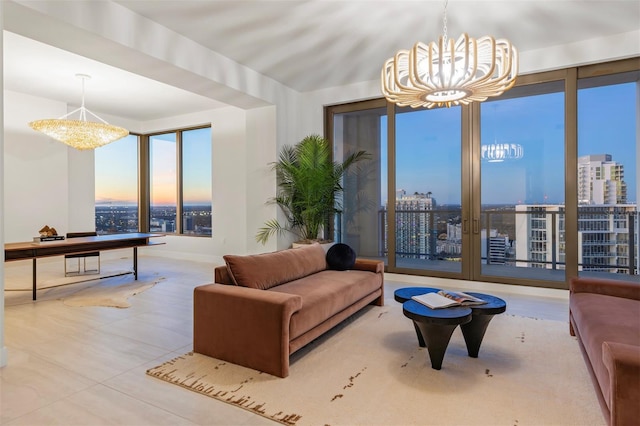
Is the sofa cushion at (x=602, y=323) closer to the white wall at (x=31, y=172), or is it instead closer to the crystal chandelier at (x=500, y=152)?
the crystal chandelier at (x=500, y=152)

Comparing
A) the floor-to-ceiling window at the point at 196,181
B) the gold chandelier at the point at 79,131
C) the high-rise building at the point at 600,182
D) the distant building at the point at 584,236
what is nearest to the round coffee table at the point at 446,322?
the distant building at the point at 584,236

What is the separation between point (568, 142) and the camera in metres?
4.54

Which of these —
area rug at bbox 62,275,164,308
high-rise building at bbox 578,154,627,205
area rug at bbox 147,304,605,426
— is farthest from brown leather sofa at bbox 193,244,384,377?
high-rise building at bbox 578,154,627,205

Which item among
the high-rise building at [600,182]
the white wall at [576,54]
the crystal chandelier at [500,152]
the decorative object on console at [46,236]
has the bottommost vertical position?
the decorative object on console at [46,236]

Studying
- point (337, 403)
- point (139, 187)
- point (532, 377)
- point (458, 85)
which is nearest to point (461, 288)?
point (532, 377)

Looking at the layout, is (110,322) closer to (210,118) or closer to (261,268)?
(261,268)

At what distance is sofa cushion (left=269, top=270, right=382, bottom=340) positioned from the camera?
2689 mm

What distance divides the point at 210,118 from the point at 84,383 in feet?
20.2

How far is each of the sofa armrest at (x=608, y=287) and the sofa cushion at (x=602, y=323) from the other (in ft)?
0.27

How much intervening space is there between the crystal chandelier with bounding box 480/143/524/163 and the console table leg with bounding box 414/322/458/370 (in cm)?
328

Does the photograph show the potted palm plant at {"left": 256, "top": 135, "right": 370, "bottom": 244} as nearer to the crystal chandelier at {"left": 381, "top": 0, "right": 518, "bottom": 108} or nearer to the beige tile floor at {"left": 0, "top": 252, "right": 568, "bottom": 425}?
the beige tile floor at {"left": 0, "top": 252, "right": 568, "bottom": 425}

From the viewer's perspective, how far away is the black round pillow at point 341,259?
4.10 metres

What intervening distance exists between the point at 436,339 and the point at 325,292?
958 millimetres

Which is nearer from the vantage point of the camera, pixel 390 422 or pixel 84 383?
pixel 390 422
